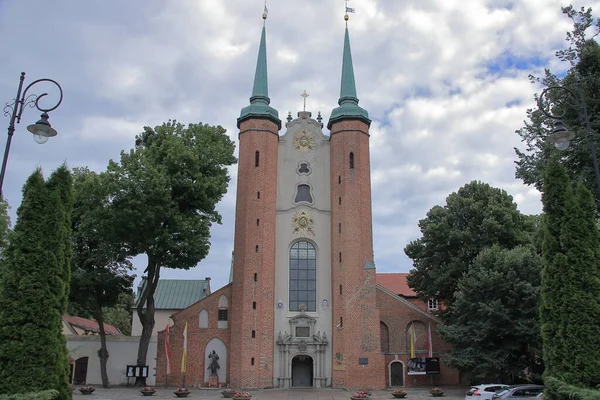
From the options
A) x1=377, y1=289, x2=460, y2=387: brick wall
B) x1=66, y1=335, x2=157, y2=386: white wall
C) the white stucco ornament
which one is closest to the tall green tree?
x1=66, y1=335, x2=157, y2=386: white wall

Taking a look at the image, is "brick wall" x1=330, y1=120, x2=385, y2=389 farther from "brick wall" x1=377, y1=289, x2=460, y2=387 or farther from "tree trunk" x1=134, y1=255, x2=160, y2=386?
Answer: "tree trunk" x1=134, y1=255, x2=160, y2=386

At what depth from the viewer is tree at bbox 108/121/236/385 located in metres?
30.9

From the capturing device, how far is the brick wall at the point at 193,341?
34812 mm

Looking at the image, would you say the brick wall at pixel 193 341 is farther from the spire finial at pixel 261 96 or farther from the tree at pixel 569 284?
the tree at pixel 569 284

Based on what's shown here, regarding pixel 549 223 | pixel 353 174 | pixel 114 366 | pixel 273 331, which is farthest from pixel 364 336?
pixel 549 223

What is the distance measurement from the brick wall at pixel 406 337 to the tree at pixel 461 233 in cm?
206

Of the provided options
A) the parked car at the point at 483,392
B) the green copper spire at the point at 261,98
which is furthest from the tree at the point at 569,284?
the green copper spire at the point at 261,98

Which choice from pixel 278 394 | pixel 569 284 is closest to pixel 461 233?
pixel 278 394

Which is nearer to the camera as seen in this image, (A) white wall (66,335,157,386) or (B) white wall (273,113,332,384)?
(B) white wall (273,113,332,384)

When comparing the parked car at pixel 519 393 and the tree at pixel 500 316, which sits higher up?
the tree at pixel 500 316

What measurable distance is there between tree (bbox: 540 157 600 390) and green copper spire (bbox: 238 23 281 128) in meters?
24.1

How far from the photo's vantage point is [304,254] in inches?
1432

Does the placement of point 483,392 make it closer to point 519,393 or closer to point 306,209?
point 519,393

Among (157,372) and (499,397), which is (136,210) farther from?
(499,397)
